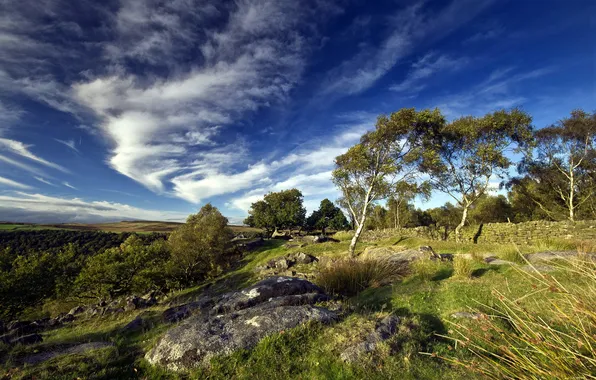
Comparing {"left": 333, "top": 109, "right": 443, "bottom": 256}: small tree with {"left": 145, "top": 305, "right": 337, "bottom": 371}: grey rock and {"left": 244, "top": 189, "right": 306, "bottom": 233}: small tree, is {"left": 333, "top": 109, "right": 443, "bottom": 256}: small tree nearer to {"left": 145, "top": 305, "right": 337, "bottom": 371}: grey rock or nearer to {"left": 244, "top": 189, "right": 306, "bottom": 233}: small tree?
{"left": 145, "top": 305, "right": 337, "bottom": 371}: grey rock

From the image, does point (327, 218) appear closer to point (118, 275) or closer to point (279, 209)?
point (279, 209)

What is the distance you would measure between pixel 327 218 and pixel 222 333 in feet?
229

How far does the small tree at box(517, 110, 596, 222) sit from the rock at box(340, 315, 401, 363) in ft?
98.5

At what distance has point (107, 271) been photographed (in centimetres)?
2456

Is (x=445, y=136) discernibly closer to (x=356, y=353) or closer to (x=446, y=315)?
(x=446, y=315)

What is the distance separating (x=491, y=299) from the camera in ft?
21.4

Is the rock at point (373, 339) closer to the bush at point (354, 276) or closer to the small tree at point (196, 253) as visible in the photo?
the bush at point (354, 276)

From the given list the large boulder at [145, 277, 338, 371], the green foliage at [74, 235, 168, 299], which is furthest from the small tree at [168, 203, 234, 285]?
the large boulder at [145, 277, 338, 371]

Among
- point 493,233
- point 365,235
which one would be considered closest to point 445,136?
point 493,233

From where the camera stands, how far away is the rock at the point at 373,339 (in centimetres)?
416

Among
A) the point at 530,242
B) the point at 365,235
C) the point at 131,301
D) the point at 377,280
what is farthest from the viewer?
the point at 365,235

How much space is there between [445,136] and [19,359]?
2794 centimetres

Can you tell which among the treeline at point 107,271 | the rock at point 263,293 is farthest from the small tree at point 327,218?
the rock at point 263,293

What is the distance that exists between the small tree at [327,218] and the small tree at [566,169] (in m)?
45.0
